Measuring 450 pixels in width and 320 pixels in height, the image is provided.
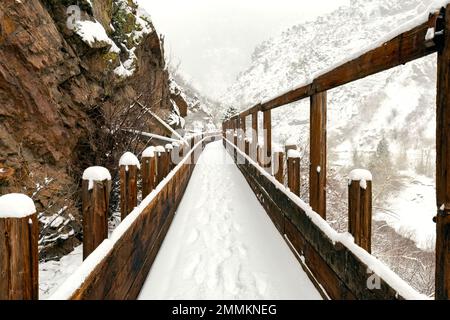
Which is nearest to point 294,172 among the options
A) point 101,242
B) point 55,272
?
point 101,242

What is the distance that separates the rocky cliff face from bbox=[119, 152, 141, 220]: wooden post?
2198mm

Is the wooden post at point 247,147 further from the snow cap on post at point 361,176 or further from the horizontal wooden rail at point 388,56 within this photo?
the snow cap on post at point 361,176

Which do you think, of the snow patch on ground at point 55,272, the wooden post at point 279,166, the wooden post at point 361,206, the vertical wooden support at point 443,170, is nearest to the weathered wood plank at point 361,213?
the wooden post at point 361,206

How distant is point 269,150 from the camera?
6387 mm

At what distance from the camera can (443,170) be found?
1395mm

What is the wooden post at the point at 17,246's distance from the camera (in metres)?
1.08

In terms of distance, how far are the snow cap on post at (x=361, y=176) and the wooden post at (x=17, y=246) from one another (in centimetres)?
191

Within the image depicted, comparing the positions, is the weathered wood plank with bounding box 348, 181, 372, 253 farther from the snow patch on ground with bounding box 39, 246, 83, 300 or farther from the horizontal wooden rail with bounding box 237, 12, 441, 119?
the snow patch on ground with bounding box 39, 246, 83, 300

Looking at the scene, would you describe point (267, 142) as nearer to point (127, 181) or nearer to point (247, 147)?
point (247, 147)
